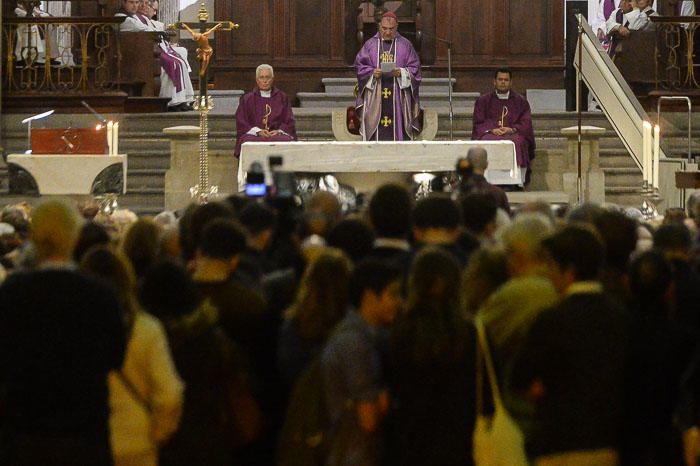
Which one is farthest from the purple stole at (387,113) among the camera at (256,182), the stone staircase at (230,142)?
the camera at (256,182)

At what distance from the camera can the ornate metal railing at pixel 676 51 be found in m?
19.7

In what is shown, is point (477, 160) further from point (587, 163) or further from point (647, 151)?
point (587, 163)

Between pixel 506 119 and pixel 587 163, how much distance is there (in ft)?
3.64

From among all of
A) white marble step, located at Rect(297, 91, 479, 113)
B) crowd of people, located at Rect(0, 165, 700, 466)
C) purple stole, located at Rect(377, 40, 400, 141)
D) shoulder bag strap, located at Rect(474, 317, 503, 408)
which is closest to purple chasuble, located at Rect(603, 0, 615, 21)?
white marble step, located at Rect(297, 91, 479, 113)

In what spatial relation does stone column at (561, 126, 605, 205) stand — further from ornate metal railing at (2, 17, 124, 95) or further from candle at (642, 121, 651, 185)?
ornate metal railing at (2, 17, 124, 95)

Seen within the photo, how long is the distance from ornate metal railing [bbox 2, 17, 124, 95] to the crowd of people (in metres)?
14.6

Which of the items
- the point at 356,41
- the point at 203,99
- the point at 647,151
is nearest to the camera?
the point at 647,151

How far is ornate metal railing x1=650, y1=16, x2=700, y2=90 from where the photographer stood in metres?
19.7

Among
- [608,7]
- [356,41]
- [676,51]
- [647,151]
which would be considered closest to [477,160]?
[647,151]

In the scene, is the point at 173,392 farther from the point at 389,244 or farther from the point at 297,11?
the point at 297,11

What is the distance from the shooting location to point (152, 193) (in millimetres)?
18562

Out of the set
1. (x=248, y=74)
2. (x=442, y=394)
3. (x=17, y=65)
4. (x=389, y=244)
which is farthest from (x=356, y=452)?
(x=248, y=74)

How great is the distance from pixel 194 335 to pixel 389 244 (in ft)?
3.94

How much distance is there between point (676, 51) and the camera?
66.7 ft
